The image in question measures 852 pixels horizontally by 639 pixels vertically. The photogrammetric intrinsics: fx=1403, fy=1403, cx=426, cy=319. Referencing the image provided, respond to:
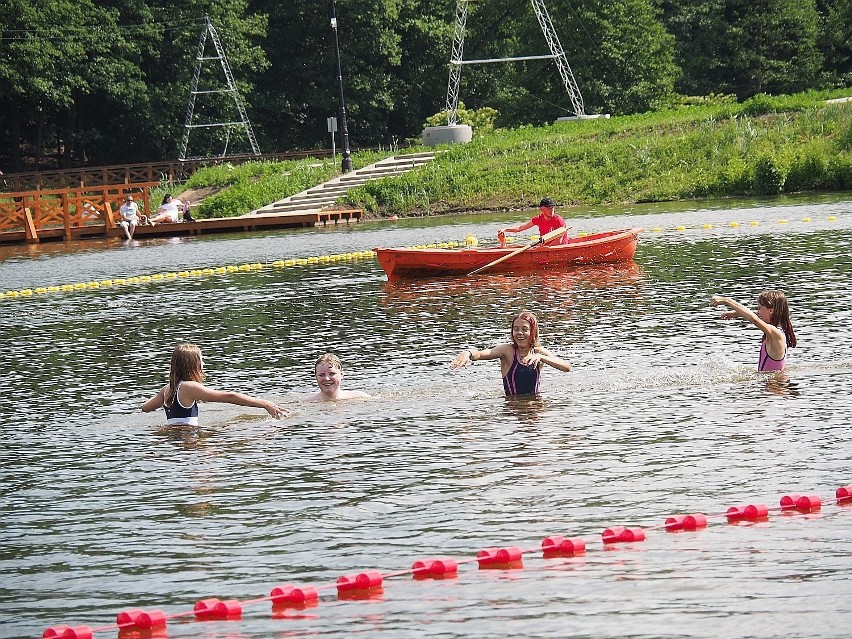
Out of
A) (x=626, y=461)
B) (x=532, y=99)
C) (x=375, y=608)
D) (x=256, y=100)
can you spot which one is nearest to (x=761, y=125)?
(x=532, y=99)

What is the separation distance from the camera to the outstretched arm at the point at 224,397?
13719 mm

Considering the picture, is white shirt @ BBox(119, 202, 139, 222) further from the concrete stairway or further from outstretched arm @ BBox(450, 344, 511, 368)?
outstretched arm @ BBox(450, 344, 511, 368)

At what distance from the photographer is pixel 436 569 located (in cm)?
892

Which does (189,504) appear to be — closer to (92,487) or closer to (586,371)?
(92,487)

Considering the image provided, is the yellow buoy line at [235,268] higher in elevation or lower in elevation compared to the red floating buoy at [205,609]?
higher

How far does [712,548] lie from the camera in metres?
9.18

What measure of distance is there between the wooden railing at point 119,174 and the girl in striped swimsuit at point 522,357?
159 ft

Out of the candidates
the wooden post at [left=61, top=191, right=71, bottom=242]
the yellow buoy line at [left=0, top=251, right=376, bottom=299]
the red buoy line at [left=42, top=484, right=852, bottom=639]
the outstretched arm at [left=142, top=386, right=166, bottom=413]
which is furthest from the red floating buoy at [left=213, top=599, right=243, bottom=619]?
the wooden post at [left=61, top=191, right=71, bottom=242]

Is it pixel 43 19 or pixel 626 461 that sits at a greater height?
pixel 43 19

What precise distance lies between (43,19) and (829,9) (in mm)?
39846

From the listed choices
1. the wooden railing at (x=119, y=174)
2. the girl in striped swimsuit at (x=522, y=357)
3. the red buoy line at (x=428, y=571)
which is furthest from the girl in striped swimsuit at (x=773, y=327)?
the wooden railing at (x=119, y=174)

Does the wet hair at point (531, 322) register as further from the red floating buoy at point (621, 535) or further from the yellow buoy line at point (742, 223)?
the yellow buoy line at point (742, 223)

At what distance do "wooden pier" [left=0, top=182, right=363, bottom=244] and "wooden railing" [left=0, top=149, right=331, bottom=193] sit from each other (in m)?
11.7

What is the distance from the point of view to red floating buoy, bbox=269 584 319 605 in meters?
8.49
